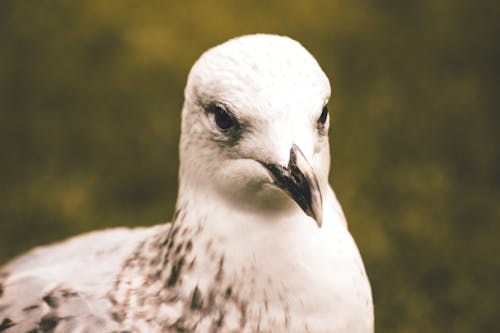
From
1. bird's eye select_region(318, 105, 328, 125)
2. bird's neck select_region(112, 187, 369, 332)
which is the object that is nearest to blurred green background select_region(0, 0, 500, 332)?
bird's neck select_region(112, 187, 369, 332)

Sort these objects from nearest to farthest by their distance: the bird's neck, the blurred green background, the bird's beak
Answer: the bird's beak → the bird's neck → the blurred green background

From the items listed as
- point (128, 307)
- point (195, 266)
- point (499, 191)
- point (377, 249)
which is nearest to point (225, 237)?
point (195, 266)

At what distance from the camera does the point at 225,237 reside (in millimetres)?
1044

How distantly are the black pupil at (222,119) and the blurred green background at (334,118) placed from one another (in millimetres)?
1096

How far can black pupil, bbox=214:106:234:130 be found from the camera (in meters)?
0.97

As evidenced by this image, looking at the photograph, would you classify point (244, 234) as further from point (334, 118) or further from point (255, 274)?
point (334, 118)

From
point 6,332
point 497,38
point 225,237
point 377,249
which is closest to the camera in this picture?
point 225,237

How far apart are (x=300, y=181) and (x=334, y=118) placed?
4.44 feet

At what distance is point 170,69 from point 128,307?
1.28m

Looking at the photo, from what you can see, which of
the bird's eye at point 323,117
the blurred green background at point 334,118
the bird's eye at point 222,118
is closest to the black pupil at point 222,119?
the bird's eye at point 222,118

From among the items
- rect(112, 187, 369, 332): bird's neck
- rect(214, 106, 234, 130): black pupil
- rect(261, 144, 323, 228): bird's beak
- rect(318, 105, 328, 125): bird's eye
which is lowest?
rect(112, 187, 369, 332): bird's neck

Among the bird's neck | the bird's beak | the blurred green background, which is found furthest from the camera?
the blurred green background

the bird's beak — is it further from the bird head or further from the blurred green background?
the blurred green background

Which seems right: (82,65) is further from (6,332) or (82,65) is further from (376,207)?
(6,332)
